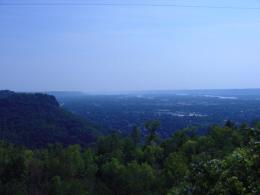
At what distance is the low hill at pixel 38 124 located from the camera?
5388 cm

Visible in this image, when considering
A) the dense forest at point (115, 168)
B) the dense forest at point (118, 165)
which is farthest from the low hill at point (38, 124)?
the dense forest at point (115, 168)

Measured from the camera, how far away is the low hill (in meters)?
53.9

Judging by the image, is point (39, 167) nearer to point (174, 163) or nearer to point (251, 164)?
point (174, 163)

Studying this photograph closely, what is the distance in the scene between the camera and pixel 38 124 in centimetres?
6144

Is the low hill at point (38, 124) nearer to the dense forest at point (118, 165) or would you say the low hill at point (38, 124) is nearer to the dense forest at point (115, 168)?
the dense forest at point (118, 165)

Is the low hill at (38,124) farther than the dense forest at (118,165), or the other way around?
the low hill at (38,124)

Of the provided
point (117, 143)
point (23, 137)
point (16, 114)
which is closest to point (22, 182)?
point (117, 143)

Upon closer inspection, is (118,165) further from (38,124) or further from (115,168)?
(38,124)

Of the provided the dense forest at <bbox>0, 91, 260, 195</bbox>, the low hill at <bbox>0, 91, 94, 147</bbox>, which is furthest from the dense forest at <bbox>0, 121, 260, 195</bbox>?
the low hill at <bbox>0, 91, 94, 147</bbox>

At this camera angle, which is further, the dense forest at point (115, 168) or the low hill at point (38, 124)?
the low hill at point (38, 124)

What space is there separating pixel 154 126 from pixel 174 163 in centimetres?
1051

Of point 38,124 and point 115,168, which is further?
point 38,124

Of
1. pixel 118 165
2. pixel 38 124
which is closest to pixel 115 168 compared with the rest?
pixel 118 165

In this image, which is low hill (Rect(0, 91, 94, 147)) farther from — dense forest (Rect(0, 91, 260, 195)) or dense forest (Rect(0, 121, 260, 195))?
dense forest (Rect(0, 121, 260, 195))
